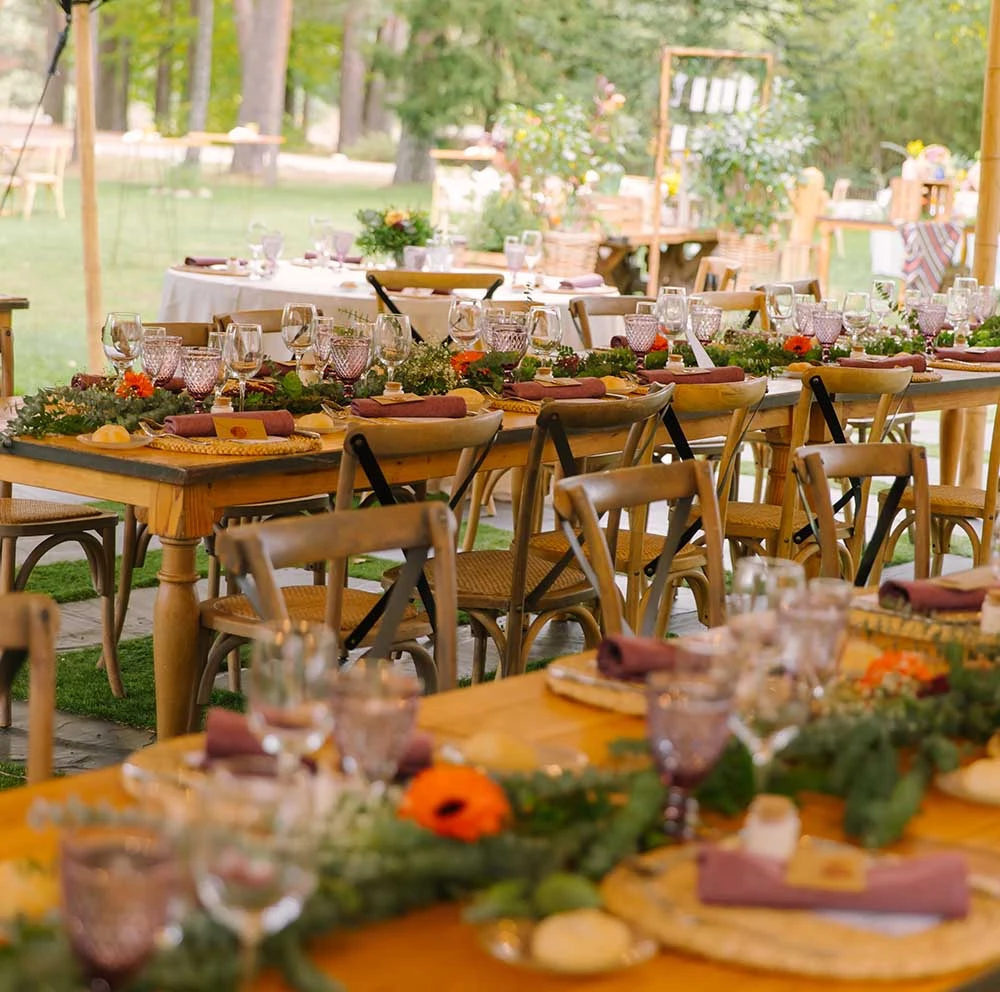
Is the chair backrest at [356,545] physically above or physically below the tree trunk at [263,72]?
below

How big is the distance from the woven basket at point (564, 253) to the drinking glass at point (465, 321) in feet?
15.3

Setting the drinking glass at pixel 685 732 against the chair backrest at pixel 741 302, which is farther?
the chair backrest at pixel 741 302

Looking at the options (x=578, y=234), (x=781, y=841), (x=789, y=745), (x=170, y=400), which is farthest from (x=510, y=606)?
(x=578, y=234)

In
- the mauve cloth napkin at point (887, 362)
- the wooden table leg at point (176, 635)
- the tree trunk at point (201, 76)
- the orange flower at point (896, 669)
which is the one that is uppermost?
the tree trunk at point (201, 76)

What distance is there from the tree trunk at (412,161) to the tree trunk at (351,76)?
679mm

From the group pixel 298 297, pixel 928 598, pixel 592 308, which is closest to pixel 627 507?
pixel 928 598

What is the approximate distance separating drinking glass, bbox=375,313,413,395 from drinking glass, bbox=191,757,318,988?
9.78 ft

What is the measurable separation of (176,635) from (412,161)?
1508 cm

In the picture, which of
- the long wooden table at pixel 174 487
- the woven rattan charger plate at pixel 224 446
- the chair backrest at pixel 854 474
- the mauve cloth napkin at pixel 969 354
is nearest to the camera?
the chair backrest at pixel 854 474

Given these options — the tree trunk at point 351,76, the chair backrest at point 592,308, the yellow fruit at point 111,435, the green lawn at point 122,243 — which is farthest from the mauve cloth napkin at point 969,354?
the tree trunk at point 351,76

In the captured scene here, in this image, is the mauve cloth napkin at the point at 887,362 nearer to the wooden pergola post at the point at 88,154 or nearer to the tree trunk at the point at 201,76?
the wooden pergola post at the point at 88,154

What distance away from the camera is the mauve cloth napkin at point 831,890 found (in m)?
1.44

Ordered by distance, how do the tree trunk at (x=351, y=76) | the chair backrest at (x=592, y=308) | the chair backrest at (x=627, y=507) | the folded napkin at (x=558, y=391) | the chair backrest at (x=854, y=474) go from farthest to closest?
1. the tree trunk at (x=351, y=76)
2. the chair backrest at (x=592, y=308)
3. the folded napkin at (x=558, y=391)
4. the chair backrest at (x=854, y=474)
5. the chair backrest at (x=627, y=507)

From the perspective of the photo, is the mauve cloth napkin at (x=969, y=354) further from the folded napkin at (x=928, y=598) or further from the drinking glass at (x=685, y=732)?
the drinking glass at (x=685, y=732)
